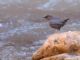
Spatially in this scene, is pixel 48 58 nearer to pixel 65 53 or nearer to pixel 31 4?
pixel 65 53

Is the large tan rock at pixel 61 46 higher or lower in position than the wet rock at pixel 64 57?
higher

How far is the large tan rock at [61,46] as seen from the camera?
2260 mm

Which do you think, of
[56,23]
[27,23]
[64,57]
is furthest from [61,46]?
[27,23]

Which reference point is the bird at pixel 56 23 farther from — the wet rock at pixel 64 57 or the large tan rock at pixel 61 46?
the wet rock at pixel 64 57

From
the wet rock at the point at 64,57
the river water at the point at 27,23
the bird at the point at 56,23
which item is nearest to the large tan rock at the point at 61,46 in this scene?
the wet rock at the point at 64,57

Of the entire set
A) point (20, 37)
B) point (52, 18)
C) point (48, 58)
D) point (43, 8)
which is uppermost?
point (43, 8)

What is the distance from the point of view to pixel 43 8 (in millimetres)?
5367

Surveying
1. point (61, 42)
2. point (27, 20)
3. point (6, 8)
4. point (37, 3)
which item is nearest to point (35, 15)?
point (27, 20)

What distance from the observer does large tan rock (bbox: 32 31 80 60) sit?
7.41 feet

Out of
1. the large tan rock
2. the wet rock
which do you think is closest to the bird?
the large tan rock

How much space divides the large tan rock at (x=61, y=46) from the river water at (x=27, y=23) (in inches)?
17.0

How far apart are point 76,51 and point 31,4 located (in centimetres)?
362

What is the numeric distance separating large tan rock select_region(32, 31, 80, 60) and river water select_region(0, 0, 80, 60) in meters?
0.43

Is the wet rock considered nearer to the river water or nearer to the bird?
the river water
